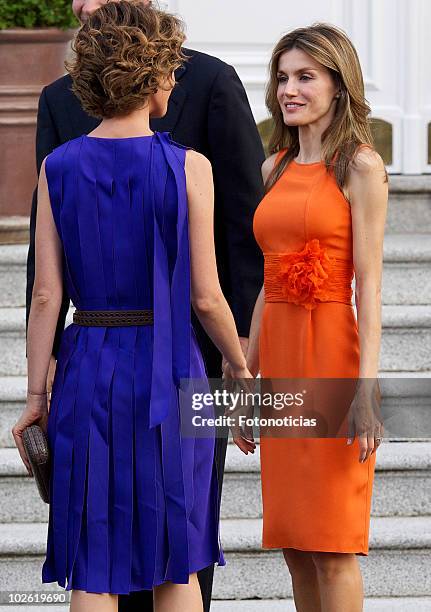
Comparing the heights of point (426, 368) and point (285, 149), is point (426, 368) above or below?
below

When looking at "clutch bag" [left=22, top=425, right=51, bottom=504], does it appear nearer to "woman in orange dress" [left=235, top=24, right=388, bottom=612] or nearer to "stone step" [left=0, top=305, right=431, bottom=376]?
"woman in orange dress" [left=235, top=24, right=388, bottom=612]

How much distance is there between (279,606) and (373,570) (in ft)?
1.03

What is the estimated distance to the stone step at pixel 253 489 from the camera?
158 inches

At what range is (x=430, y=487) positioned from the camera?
13.2 ft

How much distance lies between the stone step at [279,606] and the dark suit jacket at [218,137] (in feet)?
3.32

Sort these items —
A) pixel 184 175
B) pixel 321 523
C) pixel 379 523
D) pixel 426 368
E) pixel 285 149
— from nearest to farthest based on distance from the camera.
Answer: pixel 184 175, pixel 321 523, pixel 285 149, pixel 379 523, pixel 426 368

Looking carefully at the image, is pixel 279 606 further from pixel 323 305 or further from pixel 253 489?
pixel 323 305

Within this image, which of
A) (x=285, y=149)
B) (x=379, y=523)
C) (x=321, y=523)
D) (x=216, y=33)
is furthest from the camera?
→ (x=216, y=33)

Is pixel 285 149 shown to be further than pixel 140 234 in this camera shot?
Yes

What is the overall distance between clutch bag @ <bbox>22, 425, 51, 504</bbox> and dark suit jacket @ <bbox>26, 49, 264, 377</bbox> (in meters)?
0.49

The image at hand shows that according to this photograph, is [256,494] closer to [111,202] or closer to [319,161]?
[319,161]

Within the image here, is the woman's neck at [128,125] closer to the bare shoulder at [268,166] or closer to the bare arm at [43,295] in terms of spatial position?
the bare arm at [43,295]

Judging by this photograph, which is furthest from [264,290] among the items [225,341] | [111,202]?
[111,202]

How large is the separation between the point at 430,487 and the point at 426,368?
0.55 m
